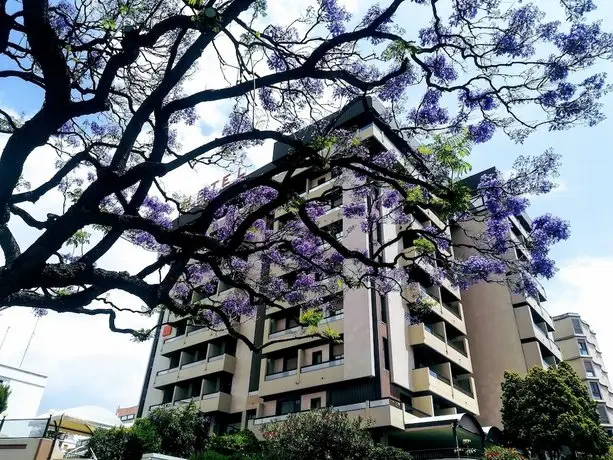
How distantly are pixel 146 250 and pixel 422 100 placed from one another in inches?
315

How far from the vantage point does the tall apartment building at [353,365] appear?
23.7m

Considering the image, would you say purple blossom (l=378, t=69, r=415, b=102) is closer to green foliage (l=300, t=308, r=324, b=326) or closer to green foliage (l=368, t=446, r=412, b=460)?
green foliage (l=300, t=308, r=324, b=326)

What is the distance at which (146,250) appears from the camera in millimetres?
12664

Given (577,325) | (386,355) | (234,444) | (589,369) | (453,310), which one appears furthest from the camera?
(577,325)

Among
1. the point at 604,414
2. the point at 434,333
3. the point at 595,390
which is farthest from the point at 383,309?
the point at 595,390

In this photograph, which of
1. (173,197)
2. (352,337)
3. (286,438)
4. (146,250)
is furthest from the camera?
(352,337)

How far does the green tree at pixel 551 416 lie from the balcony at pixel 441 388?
290 centimetres

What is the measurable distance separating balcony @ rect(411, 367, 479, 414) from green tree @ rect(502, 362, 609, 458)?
290 centimetres

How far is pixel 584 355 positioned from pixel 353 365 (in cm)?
3726

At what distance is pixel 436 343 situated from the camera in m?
27.3

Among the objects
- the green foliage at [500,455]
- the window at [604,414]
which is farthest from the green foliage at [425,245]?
the window at [604,414]

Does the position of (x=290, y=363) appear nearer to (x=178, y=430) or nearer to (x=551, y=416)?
(x=178, y=430)

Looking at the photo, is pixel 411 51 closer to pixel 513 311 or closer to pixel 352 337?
pixel 352 337

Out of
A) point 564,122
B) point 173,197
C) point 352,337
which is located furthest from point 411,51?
point 352,337
